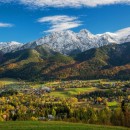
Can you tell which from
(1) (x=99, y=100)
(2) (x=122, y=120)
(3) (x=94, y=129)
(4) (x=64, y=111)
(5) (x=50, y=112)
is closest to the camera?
(3) (x=94, y=129)

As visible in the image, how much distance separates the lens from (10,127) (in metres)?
35.6

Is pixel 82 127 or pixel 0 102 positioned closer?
pixel 82 127

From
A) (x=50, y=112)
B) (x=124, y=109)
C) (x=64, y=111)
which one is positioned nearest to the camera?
(x=124, y=109)

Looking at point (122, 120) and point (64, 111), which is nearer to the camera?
point (122, 120)

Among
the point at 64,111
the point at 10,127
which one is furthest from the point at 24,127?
the point at 64,111

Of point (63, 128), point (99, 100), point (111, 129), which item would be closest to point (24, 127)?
point (63, 128)

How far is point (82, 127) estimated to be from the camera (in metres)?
36.3

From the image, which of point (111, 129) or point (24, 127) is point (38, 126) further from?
point (111, 129)

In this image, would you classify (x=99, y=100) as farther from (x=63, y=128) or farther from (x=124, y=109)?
(x=63, y=128)

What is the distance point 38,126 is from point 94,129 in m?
6.55

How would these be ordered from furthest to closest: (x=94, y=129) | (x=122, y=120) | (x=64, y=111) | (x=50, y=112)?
(x=64, y=111) → (x=50, y=112) → (x=122, y=120) → (x=94, y=129)

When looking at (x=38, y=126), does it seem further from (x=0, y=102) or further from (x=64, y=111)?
(x=0, y=102)

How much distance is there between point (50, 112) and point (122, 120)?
297 ft

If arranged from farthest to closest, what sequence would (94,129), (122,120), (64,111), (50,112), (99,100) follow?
(99,100)
(64,111)
(50,112)
(122,120)
(94,129)
